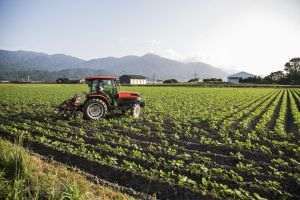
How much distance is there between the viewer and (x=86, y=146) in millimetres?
9484

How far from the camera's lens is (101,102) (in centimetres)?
1403

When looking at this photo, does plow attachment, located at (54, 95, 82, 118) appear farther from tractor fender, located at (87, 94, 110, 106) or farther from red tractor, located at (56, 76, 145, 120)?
tractor fender, located at (87, 94, 110, 106)

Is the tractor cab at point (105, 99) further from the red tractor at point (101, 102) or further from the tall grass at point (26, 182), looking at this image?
the tall grass at point (26, 182)

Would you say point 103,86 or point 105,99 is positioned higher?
point 103,86

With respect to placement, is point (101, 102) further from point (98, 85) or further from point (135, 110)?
point (135, 110)

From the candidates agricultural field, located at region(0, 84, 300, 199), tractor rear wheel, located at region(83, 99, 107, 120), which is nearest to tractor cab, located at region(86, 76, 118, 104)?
tractor rear wheel, located at region(83, 99, 107, 120)

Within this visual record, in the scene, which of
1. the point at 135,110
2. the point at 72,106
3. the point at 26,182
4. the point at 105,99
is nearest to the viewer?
the point at 26,182

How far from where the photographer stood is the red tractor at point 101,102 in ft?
46.0

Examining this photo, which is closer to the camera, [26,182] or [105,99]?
Result: [26,182]

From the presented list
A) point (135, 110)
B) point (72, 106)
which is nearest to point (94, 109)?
point (72, 106)

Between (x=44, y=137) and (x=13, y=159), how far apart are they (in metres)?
4.06

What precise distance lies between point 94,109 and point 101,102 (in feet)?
1.51

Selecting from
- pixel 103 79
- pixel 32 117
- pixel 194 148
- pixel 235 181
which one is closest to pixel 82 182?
pixel 235 181

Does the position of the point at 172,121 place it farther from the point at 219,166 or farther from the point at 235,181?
the point at 235,181
